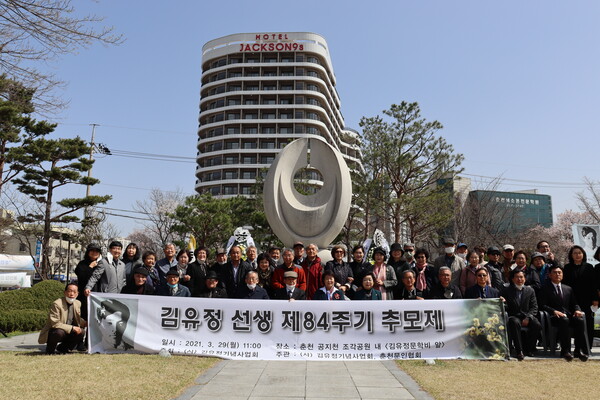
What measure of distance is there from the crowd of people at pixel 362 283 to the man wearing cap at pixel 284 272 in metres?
0.02

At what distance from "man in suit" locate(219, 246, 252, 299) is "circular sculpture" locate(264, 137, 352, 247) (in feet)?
13.4

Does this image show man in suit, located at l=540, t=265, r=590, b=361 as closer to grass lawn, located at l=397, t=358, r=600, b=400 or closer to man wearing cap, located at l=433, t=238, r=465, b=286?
grass lawn, located at l=397, t=358, r=600, b=400

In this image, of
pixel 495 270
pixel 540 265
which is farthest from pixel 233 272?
pixel 540 265

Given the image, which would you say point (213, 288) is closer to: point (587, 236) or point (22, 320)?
point (22, 320)

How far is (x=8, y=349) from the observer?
7004 millimetres

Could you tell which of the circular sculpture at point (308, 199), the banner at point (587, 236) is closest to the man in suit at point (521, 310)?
the circular sculpture at point (308, 199)

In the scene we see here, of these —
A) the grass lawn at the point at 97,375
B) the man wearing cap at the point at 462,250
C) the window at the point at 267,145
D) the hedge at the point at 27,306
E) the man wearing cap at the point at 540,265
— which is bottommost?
the grass lawn at the point at 97,375

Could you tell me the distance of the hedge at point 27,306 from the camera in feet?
29.7

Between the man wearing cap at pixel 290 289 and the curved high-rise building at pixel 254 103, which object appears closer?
the man wearing cap at pixel 290 289

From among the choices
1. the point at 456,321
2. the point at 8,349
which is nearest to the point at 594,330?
the point at 456,321

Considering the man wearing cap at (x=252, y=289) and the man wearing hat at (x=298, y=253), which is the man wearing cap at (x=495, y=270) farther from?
the man wearing cap at (x=252, y=289)

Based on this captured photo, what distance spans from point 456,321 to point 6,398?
5.34 m

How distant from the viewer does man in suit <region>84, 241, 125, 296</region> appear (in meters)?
6.85

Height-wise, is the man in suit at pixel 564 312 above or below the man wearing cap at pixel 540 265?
below
